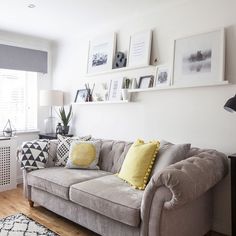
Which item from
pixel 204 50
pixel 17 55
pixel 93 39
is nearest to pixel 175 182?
pixel 204 50

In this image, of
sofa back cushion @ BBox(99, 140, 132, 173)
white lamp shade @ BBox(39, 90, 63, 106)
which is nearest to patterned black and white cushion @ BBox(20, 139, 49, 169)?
sofa back cushion @ BBox(99, 140, 132, 173)

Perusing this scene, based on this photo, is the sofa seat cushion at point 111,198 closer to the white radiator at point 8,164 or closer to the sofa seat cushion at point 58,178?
the sofa seat cushion at point 58,178

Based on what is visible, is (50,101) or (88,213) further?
(50,101)

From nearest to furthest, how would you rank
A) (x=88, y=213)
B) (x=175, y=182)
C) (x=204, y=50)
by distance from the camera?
(x=175, y=182) → (x=88, y=213) → (x=204, y=50)

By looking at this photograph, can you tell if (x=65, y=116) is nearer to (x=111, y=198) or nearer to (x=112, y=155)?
(x=112, y=155)

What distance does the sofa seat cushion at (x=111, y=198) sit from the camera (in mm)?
1956

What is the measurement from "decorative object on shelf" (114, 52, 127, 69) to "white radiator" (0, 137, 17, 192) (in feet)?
6.22

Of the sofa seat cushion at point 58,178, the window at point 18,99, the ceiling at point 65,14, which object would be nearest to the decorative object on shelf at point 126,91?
the ceiling at point 65,14

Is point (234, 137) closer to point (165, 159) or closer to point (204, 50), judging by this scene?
point (165, 159)

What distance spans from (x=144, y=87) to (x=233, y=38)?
1.09 metres

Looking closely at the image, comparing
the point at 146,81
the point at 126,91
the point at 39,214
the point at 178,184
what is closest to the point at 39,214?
the point at 39,214

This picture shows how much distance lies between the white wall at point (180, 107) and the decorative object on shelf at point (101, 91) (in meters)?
0.13

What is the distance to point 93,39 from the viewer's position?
12.4ft

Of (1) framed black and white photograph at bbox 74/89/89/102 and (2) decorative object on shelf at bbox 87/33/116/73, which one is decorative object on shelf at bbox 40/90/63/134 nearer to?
(1) framed black and white photograph at bbox 74/89/89/102
